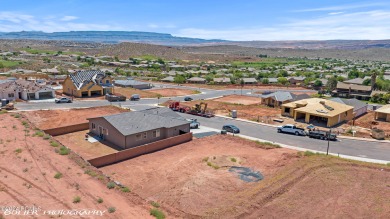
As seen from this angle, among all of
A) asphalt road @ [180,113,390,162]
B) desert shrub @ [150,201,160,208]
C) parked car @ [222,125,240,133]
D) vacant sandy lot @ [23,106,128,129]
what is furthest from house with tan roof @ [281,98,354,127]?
desert shrub @ [150,201,160,208]

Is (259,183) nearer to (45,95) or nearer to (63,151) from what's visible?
(63,151)

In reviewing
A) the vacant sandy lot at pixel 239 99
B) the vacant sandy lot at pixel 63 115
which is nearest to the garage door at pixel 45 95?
the vacant sandy lot at pixel 63 115

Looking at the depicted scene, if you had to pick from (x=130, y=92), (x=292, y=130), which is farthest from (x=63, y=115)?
(x=292, y=130)

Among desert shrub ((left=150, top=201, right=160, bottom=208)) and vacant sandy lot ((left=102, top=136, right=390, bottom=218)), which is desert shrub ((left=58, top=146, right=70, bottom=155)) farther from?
desert shrub ((left=150, top=201, right=160, bottom=208))

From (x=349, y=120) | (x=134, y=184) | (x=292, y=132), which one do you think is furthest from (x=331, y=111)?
(x=134, y=184)

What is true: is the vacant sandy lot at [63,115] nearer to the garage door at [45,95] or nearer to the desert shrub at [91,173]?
the garage door at [45,95]

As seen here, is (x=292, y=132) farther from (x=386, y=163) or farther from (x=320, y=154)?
(x=386, y=163)
